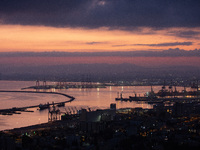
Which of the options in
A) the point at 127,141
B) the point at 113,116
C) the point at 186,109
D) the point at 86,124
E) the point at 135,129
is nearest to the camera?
the point at 127,141

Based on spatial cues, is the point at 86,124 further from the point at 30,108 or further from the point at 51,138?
the point at 30,108

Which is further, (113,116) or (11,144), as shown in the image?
(113,116)

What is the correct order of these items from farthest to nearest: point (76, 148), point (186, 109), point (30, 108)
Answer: point (30, 108) → point (186, 109) → point (76, 148)

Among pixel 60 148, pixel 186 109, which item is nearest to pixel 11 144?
pixel 60 148

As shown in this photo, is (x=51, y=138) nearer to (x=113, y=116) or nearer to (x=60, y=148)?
(x=60, y=148)

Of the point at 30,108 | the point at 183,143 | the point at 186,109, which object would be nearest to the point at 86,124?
the point at 183,143

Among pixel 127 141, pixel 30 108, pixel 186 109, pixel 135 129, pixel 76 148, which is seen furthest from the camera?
pixel 30 108

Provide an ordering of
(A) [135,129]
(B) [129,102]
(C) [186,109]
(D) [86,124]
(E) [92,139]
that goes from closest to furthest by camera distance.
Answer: (E) [92,139], (A) [135,129], (D) [86,124], (C) [186,109], (B) [129,102]

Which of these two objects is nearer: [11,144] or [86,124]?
[11,144]
